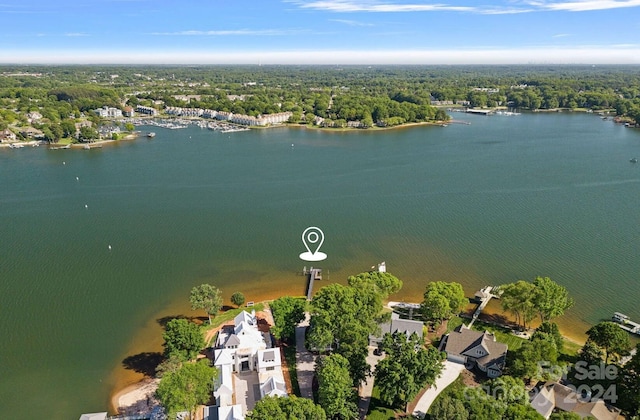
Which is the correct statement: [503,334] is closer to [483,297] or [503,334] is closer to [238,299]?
[483,297]

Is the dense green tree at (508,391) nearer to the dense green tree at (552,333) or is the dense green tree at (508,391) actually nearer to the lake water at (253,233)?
the dense green tree at (552,333)

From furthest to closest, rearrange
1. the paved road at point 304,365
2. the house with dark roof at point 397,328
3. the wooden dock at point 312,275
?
1. the wooden dock at point 312,275
2. the house with dark roof at point 397,328
3. the paved road at point 304,365

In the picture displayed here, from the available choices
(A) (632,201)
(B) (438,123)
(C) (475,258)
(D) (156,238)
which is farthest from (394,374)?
(B) (438,123)

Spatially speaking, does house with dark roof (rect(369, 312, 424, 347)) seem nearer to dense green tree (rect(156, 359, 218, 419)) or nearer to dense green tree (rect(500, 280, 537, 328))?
dense green tree (rect(500, 280, 537, 328))

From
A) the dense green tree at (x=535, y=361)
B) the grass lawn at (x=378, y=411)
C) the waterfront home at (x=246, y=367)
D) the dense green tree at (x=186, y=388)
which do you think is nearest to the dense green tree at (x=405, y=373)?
the grass lawn at (x=378, y=411)

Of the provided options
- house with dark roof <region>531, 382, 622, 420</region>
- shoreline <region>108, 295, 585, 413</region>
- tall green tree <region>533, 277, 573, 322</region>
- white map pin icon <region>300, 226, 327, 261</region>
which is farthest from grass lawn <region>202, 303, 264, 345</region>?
tall green tree <region>533, 277, 573, 322</region>
